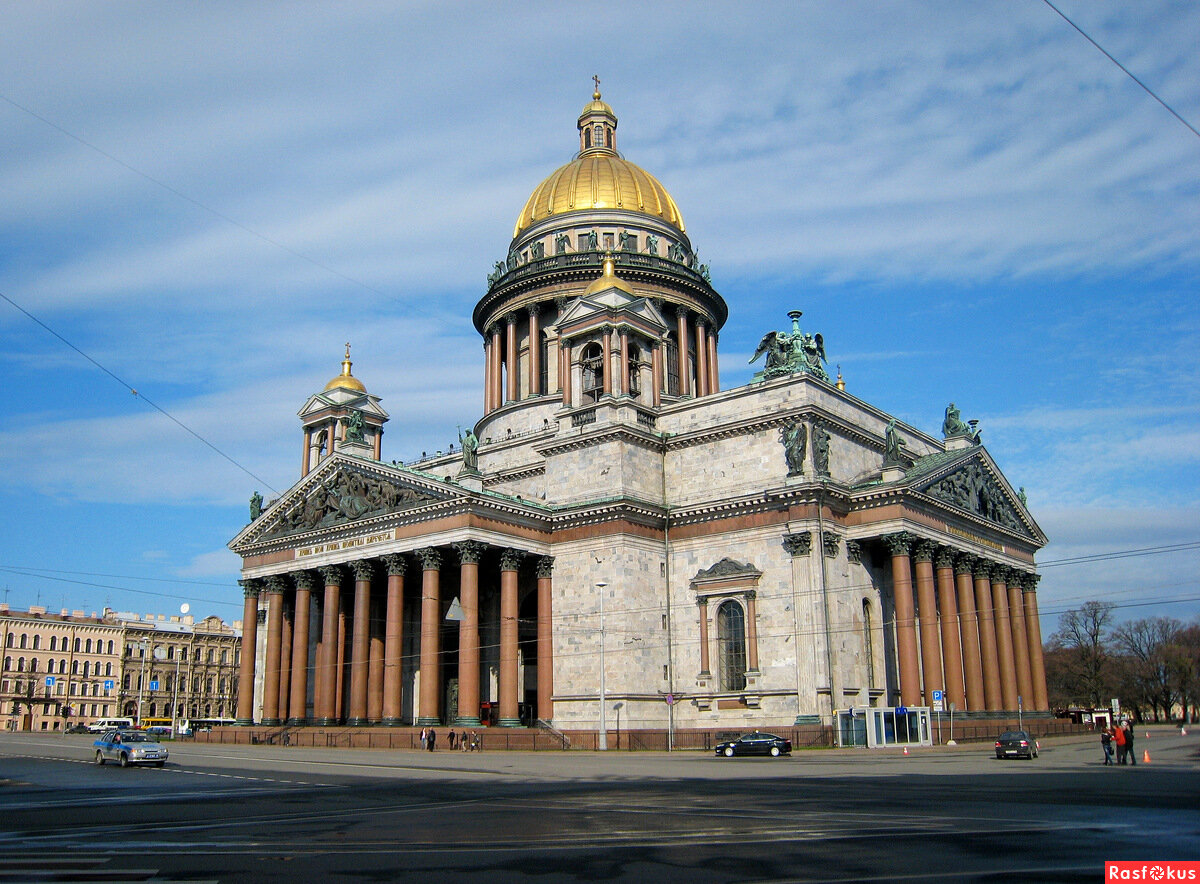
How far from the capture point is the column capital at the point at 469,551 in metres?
51.2

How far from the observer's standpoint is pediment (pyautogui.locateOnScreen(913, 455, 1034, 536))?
55.0m

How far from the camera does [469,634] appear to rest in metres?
50.5

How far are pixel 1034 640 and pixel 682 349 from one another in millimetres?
29747

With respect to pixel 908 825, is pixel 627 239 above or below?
above

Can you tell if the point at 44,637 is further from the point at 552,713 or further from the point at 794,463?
the point at 794,463

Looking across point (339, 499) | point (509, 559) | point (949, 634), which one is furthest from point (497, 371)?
point (949, 634)

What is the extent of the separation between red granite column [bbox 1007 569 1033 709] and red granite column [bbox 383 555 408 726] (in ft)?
A: 118

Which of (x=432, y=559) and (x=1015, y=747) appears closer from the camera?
(x=1015, y=747)

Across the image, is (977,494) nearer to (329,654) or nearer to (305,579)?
(329,654)

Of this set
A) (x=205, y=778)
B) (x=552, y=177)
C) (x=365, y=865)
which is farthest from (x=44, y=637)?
(x=365, y=865)

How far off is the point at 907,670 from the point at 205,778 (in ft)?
106

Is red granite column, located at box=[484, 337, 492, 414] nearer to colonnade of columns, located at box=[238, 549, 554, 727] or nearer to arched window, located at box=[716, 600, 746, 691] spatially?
colonnade of columns, located at box=[238, 549, 554, 727]

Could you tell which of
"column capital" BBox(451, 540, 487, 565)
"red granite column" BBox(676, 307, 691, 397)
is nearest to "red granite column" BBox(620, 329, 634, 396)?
"column capital" BBox(451, 540, 487, 565)

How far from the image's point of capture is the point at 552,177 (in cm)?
8019
